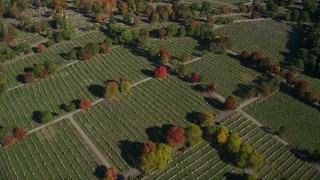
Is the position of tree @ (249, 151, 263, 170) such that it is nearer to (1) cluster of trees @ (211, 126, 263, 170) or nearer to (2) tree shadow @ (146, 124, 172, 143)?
(1) cluster of trees @ (211, 126, 263, 170)

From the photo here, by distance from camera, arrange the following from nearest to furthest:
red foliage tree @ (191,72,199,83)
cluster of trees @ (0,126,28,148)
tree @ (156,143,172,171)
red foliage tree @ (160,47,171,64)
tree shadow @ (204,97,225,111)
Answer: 1. tree @ (156,143,172,171)
2. cluster of trees @ (0,126,28,148)
3. tree shadow @ (204,97,225,111)
4. red foliage tree @ (191,72,199,83)
5. red foliage tree @ (160,47,171,64)

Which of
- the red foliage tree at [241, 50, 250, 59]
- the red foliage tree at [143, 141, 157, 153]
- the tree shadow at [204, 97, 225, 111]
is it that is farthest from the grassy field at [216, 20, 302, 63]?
the red foliage tree at [143, 141, 157, 153]

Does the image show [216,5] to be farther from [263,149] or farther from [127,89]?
A: [263,149]

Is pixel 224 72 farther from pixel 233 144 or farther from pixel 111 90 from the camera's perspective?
pixel 111 90

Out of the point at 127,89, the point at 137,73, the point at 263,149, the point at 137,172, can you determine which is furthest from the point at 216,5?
the point at 137,172

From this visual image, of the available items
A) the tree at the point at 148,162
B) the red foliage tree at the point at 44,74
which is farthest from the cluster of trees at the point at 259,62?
the red foliage tree at the point at 44,74

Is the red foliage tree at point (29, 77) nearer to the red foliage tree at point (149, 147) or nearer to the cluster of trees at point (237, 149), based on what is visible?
the red foliage tree at point (149, 147)

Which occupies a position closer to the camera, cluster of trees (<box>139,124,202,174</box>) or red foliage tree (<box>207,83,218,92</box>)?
cluster of trees (<box>139,124,202,174</box>)
